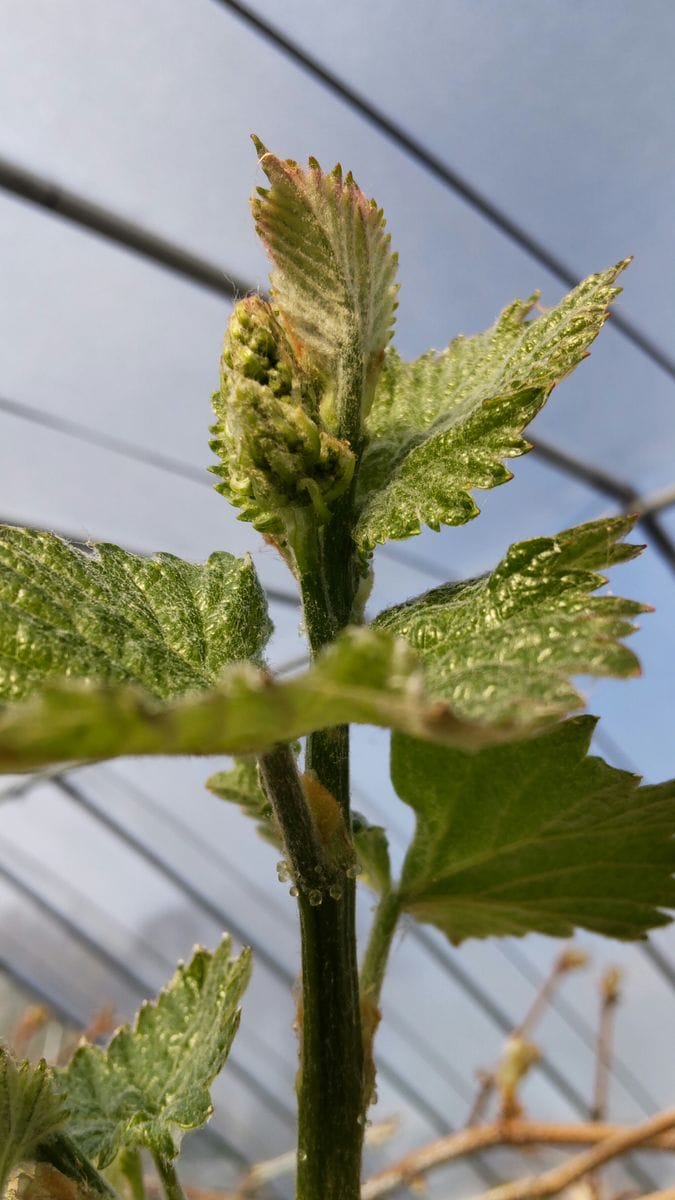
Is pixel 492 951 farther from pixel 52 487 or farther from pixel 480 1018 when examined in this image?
pixel 52 487

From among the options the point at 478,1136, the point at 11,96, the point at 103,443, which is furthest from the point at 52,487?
the point at 478,1136

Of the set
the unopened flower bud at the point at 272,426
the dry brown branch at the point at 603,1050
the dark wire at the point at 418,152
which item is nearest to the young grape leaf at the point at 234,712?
the unopened flower bud at the point at 272,426

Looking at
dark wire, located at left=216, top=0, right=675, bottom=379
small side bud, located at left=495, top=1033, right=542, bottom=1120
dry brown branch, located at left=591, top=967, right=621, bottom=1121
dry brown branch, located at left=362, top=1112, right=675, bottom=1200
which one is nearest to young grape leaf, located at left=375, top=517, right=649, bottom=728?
dry brown branch, located at left=362, top=1112, right=675, bottom=1200

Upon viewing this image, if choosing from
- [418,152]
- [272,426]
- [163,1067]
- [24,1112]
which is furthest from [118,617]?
[418,152]

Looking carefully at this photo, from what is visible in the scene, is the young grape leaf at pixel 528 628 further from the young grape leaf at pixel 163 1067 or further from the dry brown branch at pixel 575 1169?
the dry brown branch at pixel 575 1169

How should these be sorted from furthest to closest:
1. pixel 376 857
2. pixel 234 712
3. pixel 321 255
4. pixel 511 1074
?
pixel 511 1074 < pixel 376 857 < pixel 321 255 < pixel 234 712

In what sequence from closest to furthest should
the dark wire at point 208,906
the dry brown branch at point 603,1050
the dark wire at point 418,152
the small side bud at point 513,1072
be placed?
the small side bud at point 513,1072 → the dry brown branch at point 603,1050 → the dark wire at point 418,152 → the dark wire at point 208,906

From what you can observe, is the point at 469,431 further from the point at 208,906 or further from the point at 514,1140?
the point at 208,906
